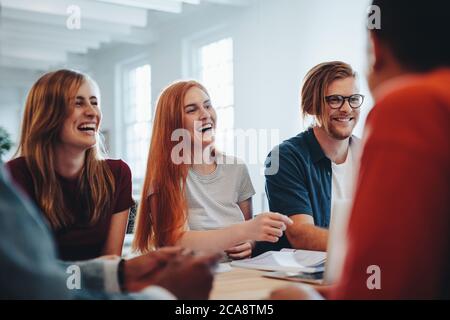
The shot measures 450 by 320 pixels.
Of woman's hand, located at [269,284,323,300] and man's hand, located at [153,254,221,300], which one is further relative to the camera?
man's hand, located at [153,254,221,300]

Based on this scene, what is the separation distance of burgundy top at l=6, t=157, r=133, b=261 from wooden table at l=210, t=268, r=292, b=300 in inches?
16.1

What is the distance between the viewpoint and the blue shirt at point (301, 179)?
182 cm

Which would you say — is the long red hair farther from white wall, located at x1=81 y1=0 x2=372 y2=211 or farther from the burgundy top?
white wall, located at x1=81 y1=0 x2=372 y2=211

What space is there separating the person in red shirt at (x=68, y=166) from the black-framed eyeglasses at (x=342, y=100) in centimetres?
88

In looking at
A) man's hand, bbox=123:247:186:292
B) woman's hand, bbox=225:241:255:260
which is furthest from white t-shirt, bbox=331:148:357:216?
man's hand, bbox=123:247:186:292

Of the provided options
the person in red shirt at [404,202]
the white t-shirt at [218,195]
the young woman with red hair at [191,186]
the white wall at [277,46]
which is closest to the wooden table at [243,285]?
the young woman with red hair at [191,186]

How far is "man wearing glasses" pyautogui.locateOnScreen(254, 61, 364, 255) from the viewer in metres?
1.82

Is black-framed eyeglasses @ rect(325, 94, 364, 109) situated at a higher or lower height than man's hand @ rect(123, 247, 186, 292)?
higher

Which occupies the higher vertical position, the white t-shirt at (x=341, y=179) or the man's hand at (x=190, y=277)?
the white t-shirt at (x=341, y=179)

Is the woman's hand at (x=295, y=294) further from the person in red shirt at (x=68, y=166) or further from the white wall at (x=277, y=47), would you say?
the white wall at (x=277, y=47)

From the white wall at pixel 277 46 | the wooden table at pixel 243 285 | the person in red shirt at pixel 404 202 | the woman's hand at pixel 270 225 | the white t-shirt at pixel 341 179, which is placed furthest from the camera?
the white wall at pixel 277 46

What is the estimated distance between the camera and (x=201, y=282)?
0.86 meters

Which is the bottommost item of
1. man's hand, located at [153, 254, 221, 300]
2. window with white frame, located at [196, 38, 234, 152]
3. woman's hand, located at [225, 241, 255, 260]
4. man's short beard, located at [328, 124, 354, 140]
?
woman's hand, located at [225, 241, 255, 260]

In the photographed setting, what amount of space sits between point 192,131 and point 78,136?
19.1 inches
